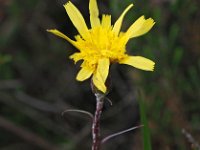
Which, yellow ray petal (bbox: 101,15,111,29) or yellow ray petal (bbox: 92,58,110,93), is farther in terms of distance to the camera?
yellow ray petal (bbox: 101,15,111,29)

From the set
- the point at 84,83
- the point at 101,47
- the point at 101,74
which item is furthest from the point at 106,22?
the point at 84,83

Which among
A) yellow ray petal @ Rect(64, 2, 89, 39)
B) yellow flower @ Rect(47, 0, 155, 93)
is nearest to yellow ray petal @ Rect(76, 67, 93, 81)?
yellow flower @ Rect(47, 0, 155, 93)

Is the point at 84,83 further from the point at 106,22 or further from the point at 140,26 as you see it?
the point at 140,26

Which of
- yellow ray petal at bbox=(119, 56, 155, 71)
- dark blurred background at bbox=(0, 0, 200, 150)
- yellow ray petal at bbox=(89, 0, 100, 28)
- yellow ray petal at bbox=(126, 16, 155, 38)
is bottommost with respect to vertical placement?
yellow ray petal at bbox=(119, 56, 155, 71)

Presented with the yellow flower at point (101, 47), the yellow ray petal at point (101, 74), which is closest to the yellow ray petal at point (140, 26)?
the yellow flower at point (101, 47)

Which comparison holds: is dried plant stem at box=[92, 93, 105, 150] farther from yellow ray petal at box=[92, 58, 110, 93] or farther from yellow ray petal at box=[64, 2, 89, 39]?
yellow ray petal at box=[64, 2, 89, 39]

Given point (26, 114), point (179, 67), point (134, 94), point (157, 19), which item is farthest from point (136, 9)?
point (26, 114)

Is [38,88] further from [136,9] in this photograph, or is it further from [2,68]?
Result: [136,9]

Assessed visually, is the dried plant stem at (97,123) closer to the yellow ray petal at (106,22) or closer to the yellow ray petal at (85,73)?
the yellow ray petal at (85,73)
